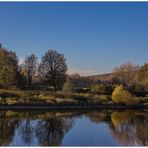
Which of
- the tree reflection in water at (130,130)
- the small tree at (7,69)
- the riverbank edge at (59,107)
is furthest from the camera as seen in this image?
the small tree at (7,69)

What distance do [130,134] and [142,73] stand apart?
113ft

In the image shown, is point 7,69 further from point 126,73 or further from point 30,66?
point 126,73

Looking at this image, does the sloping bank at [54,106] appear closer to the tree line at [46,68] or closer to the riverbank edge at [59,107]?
the riverbank edge at [59,107]

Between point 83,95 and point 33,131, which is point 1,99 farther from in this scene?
point 33,131

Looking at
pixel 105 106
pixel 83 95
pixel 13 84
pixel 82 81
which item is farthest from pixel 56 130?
pixel 82 81

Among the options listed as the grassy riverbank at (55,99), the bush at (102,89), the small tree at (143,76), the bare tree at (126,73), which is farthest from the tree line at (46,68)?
the bare tree at (126,73)

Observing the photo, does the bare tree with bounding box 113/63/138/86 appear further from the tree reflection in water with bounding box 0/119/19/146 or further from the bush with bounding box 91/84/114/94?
the tree reflection in water with bounding box 0/119/19/146

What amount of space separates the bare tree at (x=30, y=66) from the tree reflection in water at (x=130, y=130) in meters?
24.4

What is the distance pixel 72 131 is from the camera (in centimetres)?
2072

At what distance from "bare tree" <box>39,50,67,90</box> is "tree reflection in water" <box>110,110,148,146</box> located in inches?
881

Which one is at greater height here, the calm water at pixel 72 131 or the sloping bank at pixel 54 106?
the sloping bank at pixel 54 106

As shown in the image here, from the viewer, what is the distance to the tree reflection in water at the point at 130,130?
55.5 ft

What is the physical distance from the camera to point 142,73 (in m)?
52.9

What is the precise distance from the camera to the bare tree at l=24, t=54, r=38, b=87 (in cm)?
5031
